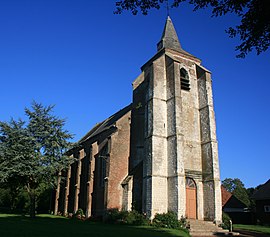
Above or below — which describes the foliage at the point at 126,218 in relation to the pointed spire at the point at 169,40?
below

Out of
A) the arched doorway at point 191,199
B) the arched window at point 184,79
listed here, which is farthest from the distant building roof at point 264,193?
the arched window at point 184,79

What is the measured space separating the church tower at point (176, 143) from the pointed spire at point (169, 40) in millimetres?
1067

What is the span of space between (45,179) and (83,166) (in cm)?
478

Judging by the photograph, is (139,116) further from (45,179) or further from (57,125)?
(45,179)

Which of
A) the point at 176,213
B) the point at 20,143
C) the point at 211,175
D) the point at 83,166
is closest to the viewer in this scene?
the point at 176,213

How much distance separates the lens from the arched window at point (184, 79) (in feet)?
89.8

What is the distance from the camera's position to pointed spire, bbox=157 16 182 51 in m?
30.5

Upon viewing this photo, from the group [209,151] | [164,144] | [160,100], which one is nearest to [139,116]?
[160,100]

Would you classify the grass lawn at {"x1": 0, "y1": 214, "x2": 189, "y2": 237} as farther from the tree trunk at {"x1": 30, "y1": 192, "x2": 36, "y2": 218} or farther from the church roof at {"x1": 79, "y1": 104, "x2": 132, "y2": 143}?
the church roof at {"x1": 79, "y1": 104, "x2": 132, "y2": 143}

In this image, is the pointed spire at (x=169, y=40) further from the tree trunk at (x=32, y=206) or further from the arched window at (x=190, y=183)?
the tree trunk at (x=32, y=206)

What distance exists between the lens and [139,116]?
28.5 m

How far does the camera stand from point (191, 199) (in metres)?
23.8

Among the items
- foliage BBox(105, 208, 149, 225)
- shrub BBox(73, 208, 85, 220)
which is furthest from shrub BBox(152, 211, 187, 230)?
shrub BBox(73, 208, 85, 220)

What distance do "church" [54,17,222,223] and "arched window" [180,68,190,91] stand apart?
95 mm
